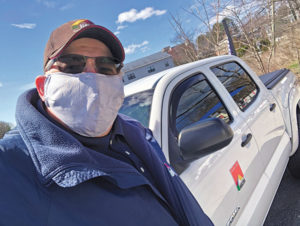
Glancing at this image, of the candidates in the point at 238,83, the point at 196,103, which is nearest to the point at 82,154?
the point at 196,103

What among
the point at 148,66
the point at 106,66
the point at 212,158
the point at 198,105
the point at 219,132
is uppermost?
the point at 148,66

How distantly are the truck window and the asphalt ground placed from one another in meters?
1.49

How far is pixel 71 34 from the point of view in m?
1.21

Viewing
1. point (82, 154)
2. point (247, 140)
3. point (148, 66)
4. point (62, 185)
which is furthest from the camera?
point (148, 66)

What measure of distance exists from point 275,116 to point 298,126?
3.70 feet

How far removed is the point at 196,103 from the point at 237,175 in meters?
0.74

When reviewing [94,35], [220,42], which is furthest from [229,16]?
[94,35]

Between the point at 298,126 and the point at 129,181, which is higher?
the point at 129,181

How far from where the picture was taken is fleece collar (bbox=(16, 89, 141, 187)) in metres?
0.78

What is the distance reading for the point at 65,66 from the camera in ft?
4.09

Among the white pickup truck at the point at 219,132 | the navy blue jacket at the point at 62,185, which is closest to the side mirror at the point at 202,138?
the white pickup truck at the point at 219,132

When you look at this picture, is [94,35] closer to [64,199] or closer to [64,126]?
[64,126]

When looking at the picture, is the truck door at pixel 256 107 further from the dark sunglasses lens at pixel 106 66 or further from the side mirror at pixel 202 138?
the dark sunglasses lens at pixel 106 66

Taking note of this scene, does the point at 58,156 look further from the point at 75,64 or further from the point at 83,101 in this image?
the point at 75,64
